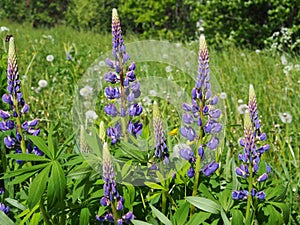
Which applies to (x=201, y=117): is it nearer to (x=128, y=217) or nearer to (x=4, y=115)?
(x=128, y=217)

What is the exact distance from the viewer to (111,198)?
1327mm

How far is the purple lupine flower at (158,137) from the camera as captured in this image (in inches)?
51.9

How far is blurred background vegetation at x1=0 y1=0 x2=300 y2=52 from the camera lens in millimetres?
8187

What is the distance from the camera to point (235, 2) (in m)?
8.33

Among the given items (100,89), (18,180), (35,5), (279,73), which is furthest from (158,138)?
(35,5)

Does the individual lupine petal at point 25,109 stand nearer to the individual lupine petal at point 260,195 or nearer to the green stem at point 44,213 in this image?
the green stem at point 44,213

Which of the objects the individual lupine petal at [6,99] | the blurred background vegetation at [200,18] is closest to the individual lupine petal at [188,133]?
the individual lupine petal at [6,99]

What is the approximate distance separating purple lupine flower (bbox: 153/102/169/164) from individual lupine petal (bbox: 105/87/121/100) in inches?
10.0

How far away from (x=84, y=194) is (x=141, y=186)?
0.73 ft

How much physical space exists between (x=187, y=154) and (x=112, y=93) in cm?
34

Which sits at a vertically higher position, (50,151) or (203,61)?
(203,61)

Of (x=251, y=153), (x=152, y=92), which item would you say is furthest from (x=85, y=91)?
(x=251, y=153)

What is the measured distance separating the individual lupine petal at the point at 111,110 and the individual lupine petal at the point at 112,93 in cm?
3

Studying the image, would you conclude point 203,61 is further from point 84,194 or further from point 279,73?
point 279,73
